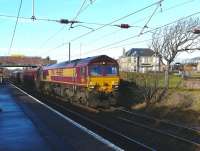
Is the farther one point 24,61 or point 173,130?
point 24,61

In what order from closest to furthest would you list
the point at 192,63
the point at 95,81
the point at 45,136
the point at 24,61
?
the point at 45,136
the point at 95,81
the point at 192,63
the point at 24,61

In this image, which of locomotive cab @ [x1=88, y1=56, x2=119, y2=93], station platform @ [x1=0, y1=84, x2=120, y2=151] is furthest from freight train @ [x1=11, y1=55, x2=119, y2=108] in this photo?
station platform @ [x1=0, y1=84, x2=120, y2=151]

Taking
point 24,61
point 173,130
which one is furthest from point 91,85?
point 24,61

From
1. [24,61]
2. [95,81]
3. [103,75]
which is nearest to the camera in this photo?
[95,81]

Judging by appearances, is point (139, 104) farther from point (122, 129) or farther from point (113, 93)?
point (122, 129)

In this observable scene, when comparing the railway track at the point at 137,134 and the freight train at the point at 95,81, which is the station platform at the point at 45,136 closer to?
A: the railway track at the point at 137,134

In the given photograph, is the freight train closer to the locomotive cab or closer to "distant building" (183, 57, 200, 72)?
the locomotive cab

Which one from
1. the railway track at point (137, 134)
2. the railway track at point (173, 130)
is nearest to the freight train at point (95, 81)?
the railway track at point (137, 134)

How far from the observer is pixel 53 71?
40.9m

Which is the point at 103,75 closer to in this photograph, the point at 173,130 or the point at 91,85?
the point at 91,85

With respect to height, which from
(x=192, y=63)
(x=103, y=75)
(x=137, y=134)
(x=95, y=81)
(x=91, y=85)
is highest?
(x=192, y=63)

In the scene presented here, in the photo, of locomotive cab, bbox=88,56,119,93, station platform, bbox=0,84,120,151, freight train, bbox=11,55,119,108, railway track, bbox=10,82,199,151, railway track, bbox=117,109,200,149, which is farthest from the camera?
locomotive cab, bbox=88,56,119,93

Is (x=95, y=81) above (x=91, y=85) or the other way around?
above

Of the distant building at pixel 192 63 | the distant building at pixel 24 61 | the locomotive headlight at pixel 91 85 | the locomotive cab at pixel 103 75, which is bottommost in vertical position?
the locomotive headlight at pixel 91 85
